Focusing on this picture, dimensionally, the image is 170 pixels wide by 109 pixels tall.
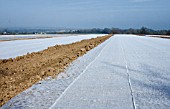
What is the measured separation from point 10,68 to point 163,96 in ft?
28.1

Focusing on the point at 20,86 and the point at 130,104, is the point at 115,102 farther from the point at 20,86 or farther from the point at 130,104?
the point at 20,86

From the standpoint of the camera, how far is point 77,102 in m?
6.98

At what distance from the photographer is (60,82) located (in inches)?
388

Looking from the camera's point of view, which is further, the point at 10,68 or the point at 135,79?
the point at 10,68

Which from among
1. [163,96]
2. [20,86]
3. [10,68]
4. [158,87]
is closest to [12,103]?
[20,86]

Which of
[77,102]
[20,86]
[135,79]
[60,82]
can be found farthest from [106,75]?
[77,102]

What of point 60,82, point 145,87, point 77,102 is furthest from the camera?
point 60,82

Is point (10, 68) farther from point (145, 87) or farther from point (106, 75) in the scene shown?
point (145, 87)

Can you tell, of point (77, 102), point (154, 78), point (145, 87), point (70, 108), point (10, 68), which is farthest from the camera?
point (10, 68)

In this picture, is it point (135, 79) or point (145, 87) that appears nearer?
point (145, 87)

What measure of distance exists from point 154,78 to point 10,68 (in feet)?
23.5

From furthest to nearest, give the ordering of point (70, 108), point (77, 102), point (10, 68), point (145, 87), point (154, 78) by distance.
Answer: point (10, 68)
point (154, 78)
point (145, 87)
point (77, 102)
point (70, 108)

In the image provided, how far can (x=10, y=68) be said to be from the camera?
13.9m

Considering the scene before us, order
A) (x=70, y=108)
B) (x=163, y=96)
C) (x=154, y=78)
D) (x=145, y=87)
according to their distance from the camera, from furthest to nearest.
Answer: (x=154, y=78) → (x=145, y=87) → (x=163, y=96) → (x=70, y=108)
